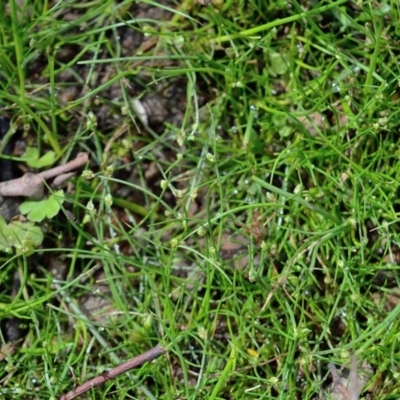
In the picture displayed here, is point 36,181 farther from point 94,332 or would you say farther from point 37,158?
point 94,332

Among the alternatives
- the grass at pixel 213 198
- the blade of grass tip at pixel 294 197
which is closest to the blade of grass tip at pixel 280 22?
the grass at pixel 213 198

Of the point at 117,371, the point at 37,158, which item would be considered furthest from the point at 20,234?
the point at 117,371

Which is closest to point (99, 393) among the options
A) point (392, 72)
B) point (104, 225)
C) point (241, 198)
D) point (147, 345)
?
point (147, 345)

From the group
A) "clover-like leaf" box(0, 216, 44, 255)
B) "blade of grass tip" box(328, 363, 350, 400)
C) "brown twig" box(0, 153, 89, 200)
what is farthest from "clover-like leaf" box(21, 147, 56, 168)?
"blade of grass tip" box(328, 363, 350, 400)

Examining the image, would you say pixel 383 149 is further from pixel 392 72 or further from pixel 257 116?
pixel 257 116

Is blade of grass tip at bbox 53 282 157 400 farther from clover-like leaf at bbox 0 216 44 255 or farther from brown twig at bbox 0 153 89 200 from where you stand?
brown twig at bbox 0 153 89 200

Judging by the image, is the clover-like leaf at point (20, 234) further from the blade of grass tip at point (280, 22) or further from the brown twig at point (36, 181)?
the blade of grass tip at point (280, 22)
